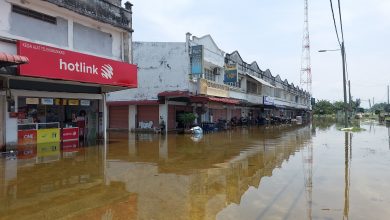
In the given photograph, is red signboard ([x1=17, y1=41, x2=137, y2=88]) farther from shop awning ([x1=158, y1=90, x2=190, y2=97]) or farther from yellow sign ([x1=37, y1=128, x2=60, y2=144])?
shop awning ([x1=158, y1=90, x2=190, y2=97])

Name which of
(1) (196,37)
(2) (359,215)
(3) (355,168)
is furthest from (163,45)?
(2) (359,215)

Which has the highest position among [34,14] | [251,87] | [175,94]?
[34,14]

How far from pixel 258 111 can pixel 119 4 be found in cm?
3344

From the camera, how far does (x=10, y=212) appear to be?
6234 millimetres

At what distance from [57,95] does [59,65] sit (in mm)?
2810

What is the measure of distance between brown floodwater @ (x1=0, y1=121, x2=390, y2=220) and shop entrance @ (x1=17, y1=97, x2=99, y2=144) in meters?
2.24

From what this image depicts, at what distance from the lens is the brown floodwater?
6.43 m

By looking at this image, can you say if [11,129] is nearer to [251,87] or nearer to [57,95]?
[57,95]

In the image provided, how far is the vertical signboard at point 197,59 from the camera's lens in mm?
27328

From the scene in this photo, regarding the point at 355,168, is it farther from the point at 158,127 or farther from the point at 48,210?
the point at 158,127

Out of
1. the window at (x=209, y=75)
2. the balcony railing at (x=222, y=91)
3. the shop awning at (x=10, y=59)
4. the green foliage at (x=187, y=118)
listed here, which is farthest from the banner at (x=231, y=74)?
the shop awning at (x=10, y=59)

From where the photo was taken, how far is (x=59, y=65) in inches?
592

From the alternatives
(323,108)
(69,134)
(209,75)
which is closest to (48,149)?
(69,134)

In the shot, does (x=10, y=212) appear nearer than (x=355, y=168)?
Yes
